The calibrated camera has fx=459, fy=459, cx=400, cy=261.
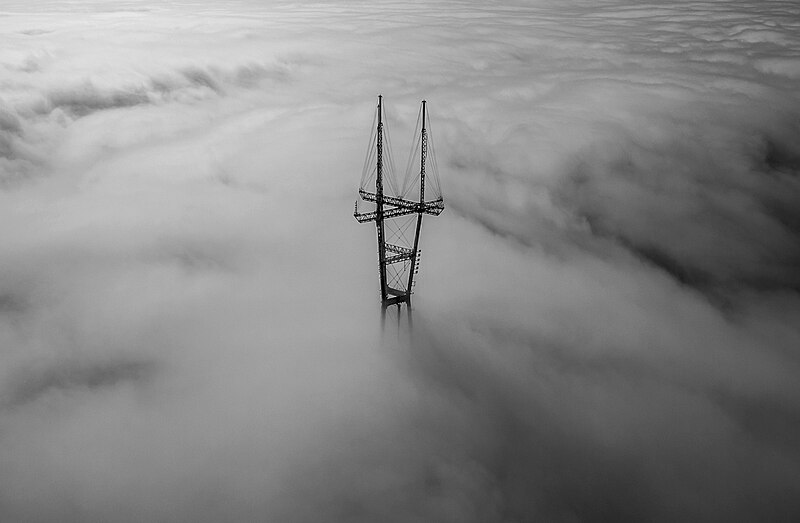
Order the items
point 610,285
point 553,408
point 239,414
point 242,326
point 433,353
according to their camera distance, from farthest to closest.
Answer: point 610,285 < point 242,326 < point 433,353 < point 553,408 < point 239,414

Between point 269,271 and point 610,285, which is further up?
point 269,271

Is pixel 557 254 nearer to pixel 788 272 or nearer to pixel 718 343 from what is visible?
pixel 718 343

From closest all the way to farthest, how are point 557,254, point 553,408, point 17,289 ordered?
point 553,408, point 17,289, point 557,254

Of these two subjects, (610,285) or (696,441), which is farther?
(610,285)

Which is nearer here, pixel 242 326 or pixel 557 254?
pixel 242 326

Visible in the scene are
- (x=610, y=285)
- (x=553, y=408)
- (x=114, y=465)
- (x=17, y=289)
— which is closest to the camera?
(x=114, y=465)

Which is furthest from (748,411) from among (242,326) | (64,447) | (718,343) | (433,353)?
(64,447)

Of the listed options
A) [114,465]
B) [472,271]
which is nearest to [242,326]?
[114,465]

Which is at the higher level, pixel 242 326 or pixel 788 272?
pixel 242 326

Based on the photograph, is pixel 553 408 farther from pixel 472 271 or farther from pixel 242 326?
pixel 242 326
